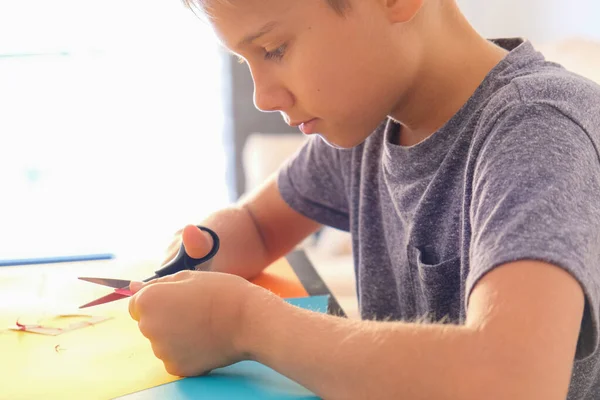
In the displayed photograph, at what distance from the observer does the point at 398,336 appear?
45cm

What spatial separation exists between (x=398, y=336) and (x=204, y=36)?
167 cm

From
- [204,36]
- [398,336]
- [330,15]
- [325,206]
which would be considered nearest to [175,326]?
[398,336]

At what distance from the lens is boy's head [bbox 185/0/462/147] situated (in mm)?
580

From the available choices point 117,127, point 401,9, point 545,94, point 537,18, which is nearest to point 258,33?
point 401,9

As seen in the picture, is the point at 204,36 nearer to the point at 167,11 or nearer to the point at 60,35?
the point at 167,11

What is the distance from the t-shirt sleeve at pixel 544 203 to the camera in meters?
0.44

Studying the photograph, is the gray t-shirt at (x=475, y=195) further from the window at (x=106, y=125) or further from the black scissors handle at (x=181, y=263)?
the window at (x=106, y=125)

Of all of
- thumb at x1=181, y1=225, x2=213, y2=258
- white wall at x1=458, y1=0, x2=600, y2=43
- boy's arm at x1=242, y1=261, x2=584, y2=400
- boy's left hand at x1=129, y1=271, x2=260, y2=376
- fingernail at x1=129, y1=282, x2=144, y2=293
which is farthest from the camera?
white wall at x1=458, y1=0, x2=600, y2=43

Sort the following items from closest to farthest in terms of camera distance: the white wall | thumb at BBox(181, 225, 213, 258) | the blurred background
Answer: thumb at BBox(181, 225, 213, 258) → the white wall → the blurred background

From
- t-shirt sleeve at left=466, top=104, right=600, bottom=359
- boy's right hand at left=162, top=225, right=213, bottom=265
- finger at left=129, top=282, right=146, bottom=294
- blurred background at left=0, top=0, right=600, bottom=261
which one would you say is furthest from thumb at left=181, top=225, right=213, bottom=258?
blurred background at left=0, top=0, right=600, bottom=261

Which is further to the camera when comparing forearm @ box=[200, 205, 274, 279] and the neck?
forearm @ box=[200, 205, 274, 279]

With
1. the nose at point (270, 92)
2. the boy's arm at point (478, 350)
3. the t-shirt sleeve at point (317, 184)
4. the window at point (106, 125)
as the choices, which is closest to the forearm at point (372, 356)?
the boy's arm at point (478, 350)

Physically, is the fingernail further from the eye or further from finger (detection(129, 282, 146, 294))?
A: the eye

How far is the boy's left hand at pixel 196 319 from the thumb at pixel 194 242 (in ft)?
0.62
